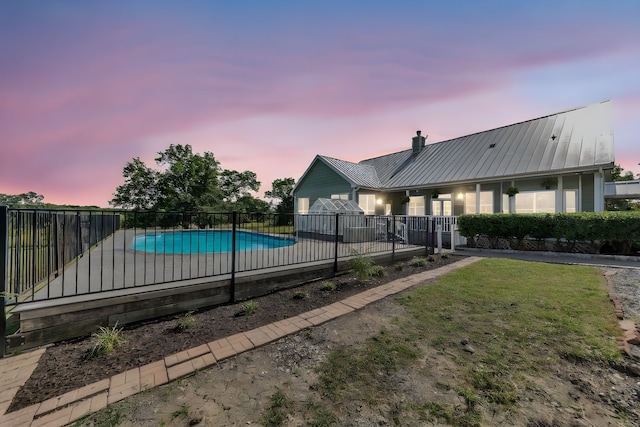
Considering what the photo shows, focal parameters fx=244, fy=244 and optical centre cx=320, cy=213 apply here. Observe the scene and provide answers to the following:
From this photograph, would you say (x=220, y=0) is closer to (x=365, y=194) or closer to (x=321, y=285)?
(x=321, y=285)

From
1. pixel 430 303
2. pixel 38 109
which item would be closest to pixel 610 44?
pixel 430 303

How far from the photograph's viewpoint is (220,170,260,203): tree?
32969 millimetres

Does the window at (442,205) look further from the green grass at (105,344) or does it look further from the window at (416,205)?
the green grass at (105,344)

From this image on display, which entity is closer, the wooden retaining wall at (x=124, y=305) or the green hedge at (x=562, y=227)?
the wooden retaining wall at (x=124, y=305)

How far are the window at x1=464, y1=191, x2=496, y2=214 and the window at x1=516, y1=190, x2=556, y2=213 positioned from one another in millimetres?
1195

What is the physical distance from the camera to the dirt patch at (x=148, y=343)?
6.89 feet

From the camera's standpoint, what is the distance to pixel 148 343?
8.96ft

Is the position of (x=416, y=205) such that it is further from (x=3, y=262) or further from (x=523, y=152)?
(x=3, y=262)

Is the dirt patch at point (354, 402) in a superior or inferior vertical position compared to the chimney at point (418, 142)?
inferior

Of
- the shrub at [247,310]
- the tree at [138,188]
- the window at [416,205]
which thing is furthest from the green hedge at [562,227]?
the tree at [138,188]

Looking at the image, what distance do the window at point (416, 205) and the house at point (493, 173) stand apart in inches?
2.4

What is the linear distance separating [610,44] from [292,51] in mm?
10121

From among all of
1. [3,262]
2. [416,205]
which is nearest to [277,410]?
[3,262]

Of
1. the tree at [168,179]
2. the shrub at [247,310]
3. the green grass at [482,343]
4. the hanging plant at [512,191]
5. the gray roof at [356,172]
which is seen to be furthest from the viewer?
the tree at [168,179]
